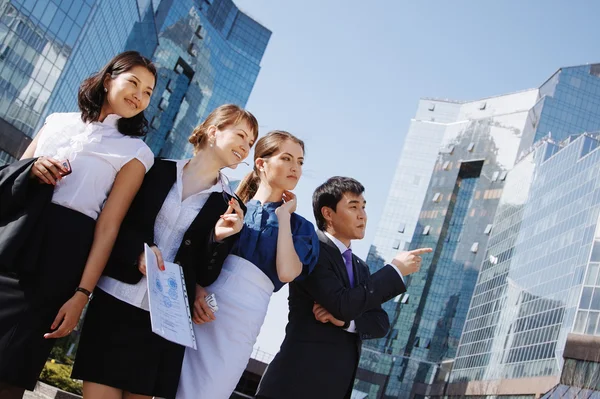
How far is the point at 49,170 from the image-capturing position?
10.1ft

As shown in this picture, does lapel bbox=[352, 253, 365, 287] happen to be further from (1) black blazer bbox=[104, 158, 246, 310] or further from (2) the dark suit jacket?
(2) the dark suit jacket

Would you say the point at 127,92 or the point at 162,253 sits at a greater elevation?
the point at 127,92

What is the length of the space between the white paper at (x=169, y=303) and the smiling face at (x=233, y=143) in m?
0.72

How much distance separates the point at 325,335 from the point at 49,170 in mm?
1698

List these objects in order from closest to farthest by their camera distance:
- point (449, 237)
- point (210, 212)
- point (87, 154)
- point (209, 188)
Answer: point (87, 154) → point (210, 212) → point (209, 188) → point (449, 237)

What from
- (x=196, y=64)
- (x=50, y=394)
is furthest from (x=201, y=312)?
(x=196, y=64)

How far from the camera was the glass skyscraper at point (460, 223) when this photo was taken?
280 ft

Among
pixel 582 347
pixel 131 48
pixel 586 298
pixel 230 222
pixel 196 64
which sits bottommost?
pixel 230 222

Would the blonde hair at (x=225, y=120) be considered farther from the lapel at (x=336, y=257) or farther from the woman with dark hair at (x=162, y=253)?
the lapel at (x=336, y=257)

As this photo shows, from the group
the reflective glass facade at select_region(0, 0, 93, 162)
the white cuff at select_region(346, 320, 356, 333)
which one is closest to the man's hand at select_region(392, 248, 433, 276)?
the white cuff at select_region(346, 320, 356, 333)

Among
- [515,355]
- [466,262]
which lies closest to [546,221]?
[515,355]

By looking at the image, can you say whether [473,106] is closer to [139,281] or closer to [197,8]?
[197,8]

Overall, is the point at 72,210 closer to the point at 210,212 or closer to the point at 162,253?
the point at 162,253

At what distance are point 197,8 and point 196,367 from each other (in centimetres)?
10294
